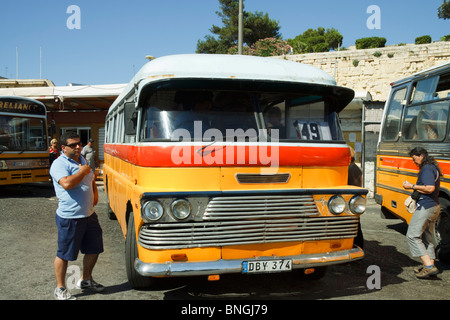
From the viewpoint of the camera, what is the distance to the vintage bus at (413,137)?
269 inches

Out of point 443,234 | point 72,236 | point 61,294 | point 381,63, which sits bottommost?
point 61,294

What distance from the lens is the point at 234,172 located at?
14.3 feet

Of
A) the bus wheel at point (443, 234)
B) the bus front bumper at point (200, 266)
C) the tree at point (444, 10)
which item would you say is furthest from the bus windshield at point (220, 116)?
the tree at point (444, 10)

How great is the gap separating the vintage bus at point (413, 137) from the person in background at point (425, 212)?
2.84ft

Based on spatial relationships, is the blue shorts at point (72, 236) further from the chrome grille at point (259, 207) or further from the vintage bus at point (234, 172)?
the chrome grille at point (259, 207)

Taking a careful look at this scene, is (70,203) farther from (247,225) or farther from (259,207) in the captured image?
(259,207)

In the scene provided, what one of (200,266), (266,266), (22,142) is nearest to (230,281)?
(266,266)

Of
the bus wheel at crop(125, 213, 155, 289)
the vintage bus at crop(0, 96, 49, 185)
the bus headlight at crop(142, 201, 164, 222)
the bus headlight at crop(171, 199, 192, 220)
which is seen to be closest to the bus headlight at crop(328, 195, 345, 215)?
the bus headlight at crop(171, 199, 192, 220)

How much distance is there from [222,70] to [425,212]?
3.40 m

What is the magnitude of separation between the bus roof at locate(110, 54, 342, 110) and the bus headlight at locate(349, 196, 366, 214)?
133cm

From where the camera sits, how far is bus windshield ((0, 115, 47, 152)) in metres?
13.1
